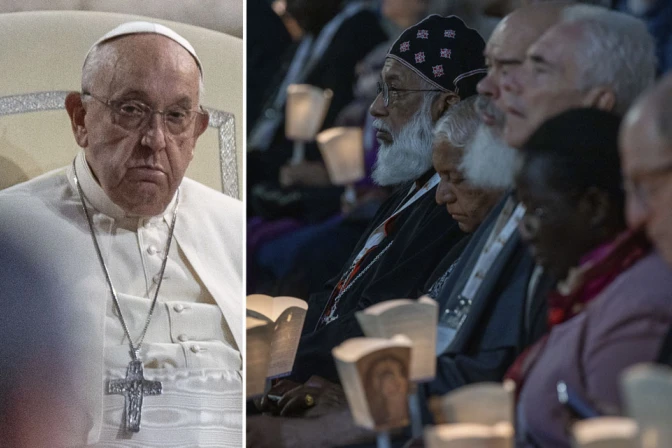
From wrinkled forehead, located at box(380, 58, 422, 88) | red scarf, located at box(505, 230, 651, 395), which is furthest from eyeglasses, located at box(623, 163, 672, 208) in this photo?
wrinkled forehead, located at box(380, 58, 422, 88)

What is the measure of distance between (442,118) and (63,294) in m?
1.57

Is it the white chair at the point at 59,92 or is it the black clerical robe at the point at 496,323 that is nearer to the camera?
the black clerical robe at the point at 496,323

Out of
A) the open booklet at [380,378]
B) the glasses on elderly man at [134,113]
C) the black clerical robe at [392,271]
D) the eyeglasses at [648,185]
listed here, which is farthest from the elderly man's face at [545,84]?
the glasses on elderly man at [134,113]

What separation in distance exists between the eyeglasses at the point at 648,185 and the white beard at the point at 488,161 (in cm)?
55

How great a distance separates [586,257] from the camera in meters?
2.58

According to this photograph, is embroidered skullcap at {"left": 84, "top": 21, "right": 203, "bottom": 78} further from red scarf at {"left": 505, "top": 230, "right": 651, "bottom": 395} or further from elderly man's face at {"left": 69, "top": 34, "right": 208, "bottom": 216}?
red scarf at {"left": 505, "top": 230, "right": 651, "bottom": 395}

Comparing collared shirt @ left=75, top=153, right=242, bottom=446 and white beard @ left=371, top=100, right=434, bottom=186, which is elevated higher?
white beard @ left=371, top=100, right=434, bottom=186

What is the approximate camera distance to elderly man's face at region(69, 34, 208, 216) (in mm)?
4086

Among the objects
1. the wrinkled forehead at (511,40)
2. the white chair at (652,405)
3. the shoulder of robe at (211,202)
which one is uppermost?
the wrinkled forehead at (511,40)

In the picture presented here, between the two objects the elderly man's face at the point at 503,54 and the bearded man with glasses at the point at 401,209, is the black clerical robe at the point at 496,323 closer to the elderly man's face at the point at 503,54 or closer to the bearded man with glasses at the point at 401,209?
the elderly man's face at the point at 503,54

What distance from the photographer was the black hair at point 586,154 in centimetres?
255

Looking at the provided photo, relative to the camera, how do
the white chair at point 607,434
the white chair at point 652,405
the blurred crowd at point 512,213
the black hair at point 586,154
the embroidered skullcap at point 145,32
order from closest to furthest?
the white chair at point 652,405, the white chair at point 607,434, the blurred crowd at point 512,213, the black hair at point 586,154, the embroidered skullcap at point 145,32

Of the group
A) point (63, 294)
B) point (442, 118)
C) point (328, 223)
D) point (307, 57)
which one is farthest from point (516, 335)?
point (307, 57)

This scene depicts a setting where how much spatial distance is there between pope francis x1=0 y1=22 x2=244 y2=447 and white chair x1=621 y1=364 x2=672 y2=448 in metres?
2.31
